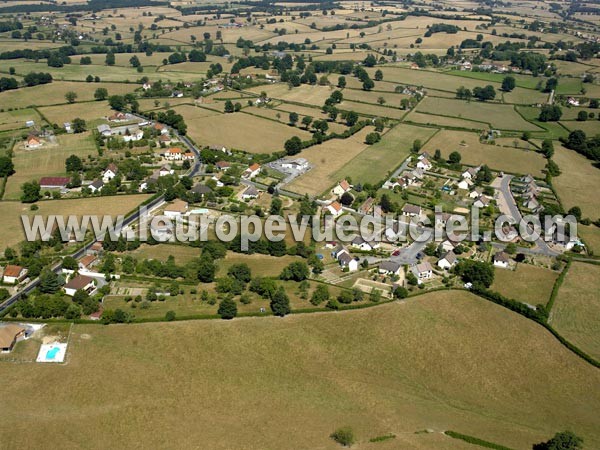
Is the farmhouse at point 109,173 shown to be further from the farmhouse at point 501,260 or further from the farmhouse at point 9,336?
the farmhouse at point 501,260

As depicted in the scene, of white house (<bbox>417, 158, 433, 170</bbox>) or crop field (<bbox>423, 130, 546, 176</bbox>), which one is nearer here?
white house (<bbox>417, 158, 433, 170</bbox>)

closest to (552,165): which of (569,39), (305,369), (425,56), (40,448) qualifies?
(305,369)

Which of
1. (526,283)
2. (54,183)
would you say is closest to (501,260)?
(526,283)

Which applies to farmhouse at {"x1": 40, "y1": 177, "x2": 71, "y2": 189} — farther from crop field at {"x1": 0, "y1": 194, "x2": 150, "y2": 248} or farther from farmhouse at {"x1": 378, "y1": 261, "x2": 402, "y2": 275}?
farmhouse at {"x1": 378, "y1": 261, "x2": 402, "y2": 275}

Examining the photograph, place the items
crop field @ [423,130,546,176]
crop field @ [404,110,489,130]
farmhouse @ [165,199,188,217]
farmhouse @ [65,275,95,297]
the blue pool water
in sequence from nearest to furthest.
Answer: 1. the blue pool water
2. farmhouse @ [65,275,95,297]
3. farmhouse @ [165,199,188,217]
4. crop field @ [423,130,546,176]
5. crop field @ [404,110,489,130]

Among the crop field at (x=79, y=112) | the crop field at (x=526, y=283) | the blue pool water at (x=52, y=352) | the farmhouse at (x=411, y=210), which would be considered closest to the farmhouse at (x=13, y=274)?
the blue pool water at (x=52, y=352)

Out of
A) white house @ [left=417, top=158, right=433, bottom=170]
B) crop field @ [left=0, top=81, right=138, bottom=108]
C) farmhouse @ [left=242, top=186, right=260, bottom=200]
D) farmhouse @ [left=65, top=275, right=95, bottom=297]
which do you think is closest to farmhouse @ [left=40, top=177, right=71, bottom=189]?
farmhouse @ [left=242, top=186, right=260, bottom=200]

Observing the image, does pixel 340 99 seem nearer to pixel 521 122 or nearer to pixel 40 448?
pixel 521 122
